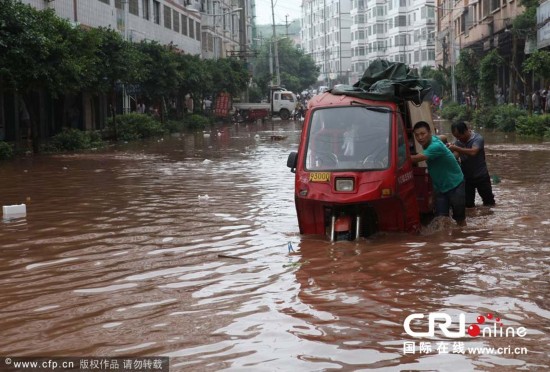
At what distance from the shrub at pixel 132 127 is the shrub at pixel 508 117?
15.6 m

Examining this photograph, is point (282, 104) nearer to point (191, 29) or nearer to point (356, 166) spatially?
point (191, 29)

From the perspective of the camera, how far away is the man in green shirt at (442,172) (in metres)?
9.93

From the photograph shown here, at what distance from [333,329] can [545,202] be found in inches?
308

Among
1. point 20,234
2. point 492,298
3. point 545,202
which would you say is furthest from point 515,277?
point 20,234

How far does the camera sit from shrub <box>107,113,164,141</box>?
3566 cm

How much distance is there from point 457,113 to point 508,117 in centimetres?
1455

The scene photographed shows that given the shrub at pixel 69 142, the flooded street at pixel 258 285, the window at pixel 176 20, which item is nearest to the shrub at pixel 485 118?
the shrub at pixel 69 142

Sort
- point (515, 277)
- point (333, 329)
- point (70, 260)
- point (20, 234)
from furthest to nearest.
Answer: point (20, 234) < point (70, 260) < point (515, 277) < point (333, 329)

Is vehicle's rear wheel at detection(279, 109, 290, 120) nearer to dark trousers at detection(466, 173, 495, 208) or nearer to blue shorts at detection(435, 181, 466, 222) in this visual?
dark trousers at detection(466, 173, 495, 208)

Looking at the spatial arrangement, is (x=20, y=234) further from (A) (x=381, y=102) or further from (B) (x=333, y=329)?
(B) (x=333, y=329)

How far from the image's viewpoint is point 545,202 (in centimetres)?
1278

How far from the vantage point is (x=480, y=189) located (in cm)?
1212

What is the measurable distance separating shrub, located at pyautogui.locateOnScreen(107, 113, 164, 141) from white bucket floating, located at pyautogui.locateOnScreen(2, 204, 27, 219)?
2293 centimetres

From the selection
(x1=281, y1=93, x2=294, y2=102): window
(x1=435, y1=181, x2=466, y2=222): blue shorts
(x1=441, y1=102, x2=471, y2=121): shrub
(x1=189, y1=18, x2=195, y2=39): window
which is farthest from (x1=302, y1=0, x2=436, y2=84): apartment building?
(x1=435, y1=181, x2=466, y2=222): blue shorts
